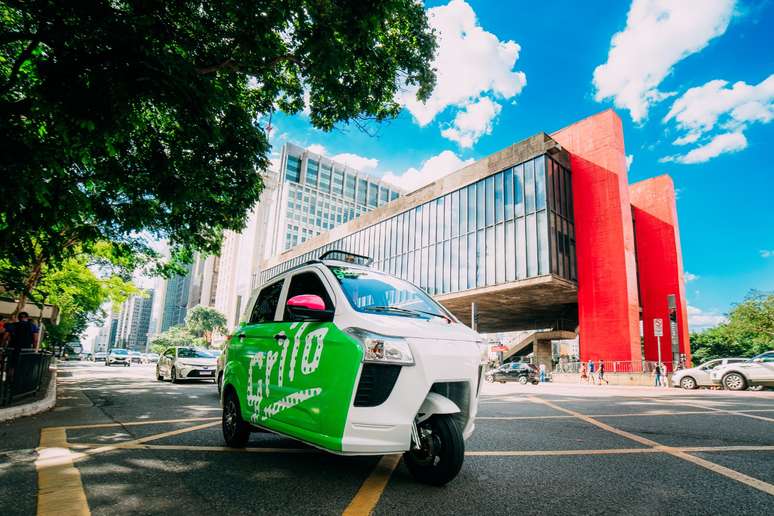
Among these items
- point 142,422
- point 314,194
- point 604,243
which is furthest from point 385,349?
point 314,194

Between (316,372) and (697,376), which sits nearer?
(316,372)

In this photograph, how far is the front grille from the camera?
9.41 feet

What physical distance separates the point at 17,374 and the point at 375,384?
813 centimetres

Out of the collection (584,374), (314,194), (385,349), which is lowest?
(584,374)

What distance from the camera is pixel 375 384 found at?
2891 millimetres

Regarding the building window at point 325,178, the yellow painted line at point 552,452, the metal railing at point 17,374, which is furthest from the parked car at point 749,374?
the building window at point 325,178

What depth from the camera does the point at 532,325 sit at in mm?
45000

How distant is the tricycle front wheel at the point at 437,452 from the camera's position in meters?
2.96

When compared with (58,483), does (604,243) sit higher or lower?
higher

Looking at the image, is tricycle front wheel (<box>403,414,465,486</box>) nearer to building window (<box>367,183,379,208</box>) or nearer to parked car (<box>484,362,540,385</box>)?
parked car (<box>484,362,540,385</box>)

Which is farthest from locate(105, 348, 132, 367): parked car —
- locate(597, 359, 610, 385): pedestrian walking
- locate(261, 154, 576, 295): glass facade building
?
locate(597, 359, 610, 385): pedestrian walking

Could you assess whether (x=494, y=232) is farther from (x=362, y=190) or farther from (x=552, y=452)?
(x=362, y=190)

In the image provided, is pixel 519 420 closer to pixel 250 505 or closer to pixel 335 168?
pixel 250 505

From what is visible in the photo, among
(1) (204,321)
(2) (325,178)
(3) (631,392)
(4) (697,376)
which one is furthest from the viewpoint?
(2) (325,178)
